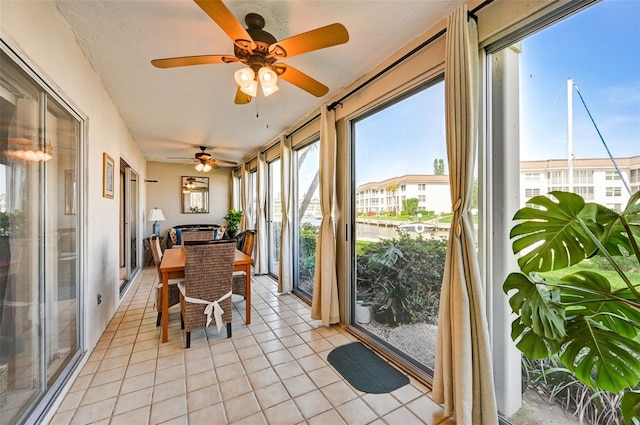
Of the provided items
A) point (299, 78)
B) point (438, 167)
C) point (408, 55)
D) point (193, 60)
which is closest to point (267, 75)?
point (299, 78)

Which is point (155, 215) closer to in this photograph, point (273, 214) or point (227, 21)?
point (273, 214)

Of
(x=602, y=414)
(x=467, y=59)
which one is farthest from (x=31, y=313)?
(x=602, y=414)

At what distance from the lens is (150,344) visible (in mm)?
2498

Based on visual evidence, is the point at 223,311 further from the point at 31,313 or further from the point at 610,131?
the point at 610,131

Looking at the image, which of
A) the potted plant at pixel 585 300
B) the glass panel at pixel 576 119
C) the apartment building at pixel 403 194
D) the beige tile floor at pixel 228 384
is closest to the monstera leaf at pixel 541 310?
the potted plant at pixel 585 300

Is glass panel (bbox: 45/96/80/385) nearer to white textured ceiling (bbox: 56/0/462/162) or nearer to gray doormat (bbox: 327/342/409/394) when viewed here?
white textured ceiling (bbox: 56/0/462/162)

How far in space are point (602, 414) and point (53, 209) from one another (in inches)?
137

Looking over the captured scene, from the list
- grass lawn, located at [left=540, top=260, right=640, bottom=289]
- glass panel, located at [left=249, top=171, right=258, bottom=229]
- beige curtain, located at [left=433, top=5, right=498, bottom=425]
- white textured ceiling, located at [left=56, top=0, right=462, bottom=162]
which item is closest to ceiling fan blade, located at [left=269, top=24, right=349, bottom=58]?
white textured ceiling, located at [left=56, top=0, right=462, bottom=162]

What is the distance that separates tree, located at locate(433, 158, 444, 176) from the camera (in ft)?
6.50

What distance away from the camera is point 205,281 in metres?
2.48

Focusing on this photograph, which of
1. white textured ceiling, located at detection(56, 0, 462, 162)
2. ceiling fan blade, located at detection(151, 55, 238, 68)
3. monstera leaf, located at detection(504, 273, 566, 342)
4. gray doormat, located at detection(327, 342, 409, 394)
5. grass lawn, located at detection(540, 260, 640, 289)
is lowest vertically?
gray doormat, located at detection(327, 342, 409, 394)

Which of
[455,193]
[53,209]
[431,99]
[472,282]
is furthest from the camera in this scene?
[431,99]

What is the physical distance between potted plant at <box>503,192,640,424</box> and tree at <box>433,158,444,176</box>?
34.2 inches

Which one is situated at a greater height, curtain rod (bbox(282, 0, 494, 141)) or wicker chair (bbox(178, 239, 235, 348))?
curtain rod (bbox(282, 0, 494, 141))
